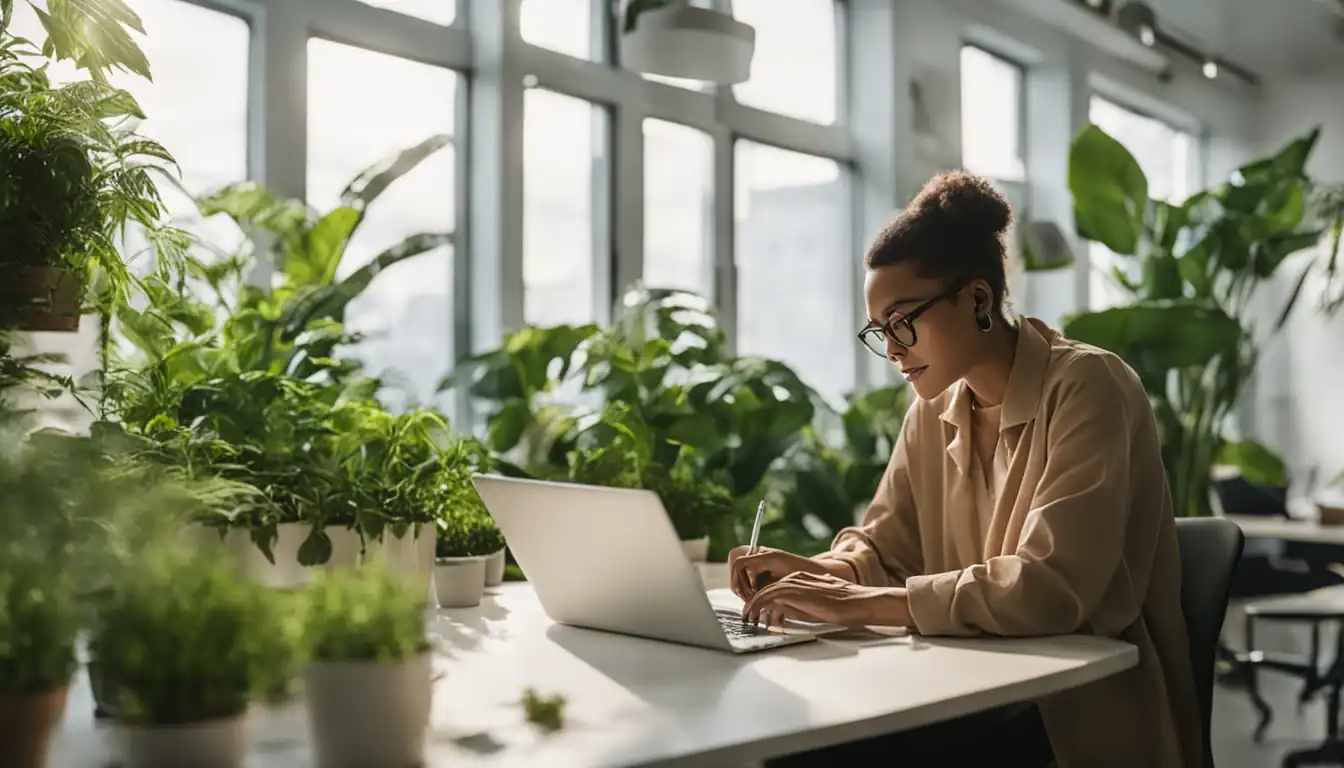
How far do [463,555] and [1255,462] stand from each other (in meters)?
5.37

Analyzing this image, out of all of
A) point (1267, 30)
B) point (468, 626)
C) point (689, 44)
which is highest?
point (1267, 30)

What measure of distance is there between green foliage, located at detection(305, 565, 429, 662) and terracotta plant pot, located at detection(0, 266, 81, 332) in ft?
2.18

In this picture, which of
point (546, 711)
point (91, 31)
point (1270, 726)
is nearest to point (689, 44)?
point (91, 31)

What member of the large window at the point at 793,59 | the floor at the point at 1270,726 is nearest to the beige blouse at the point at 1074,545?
the floor at the point at 1270,726

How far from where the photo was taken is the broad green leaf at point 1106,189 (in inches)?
198

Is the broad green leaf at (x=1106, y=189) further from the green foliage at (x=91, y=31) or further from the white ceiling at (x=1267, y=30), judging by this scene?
the green foliage at (x=91, y=31)

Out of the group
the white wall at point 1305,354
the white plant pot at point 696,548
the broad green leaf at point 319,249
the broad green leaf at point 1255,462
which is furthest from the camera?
the white wall at point 1305,354

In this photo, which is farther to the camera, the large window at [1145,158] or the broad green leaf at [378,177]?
the large window at [1145,158]

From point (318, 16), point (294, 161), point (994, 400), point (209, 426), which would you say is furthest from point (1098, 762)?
point (318, 16)

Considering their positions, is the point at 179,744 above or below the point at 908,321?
below

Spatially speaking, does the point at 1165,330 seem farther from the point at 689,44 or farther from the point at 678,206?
the point at 689,44

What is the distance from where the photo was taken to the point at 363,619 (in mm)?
1065

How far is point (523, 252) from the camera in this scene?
409cm

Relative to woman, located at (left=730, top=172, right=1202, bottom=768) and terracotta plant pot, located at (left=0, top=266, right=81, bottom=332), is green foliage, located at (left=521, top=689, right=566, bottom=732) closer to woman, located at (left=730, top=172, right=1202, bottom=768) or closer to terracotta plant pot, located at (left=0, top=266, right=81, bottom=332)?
woman, located at (left=730, top=172, right=1202, bottom=768)
